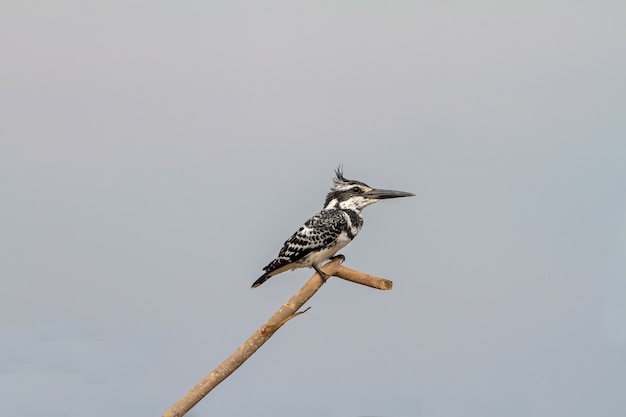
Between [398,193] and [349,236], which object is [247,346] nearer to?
[349,236]

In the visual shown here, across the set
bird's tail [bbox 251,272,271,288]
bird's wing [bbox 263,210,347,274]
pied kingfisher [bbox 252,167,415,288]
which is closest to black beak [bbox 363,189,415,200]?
pied kingfisher [bbox 252,167,415,288]

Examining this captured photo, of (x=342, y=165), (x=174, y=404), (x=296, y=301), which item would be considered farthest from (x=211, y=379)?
(x=342, y=165)

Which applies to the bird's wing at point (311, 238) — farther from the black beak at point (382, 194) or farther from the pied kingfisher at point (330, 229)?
the black beak at point (382, 194)

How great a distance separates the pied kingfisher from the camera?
9.87 meters

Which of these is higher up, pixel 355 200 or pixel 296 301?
pixel 355 200

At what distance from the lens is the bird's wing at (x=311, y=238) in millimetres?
9852

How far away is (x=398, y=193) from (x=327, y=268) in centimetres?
101

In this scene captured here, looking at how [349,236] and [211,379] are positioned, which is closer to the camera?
[211,379]

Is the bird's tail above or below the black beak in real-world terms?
below

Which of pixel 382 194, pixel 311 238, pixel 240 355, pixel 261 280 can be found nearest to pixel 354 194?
pixel 382 194

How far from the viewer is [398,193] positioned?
33.2 ft

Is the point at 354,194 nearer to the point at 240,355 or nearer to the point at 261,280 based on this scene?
the point at 261,280

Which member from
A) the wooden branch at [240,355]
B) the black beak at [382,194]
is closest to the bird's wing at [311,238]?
the black beak at [382,194]

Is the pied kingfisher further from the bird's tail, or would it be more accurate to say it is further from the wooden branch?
the wooden branch
